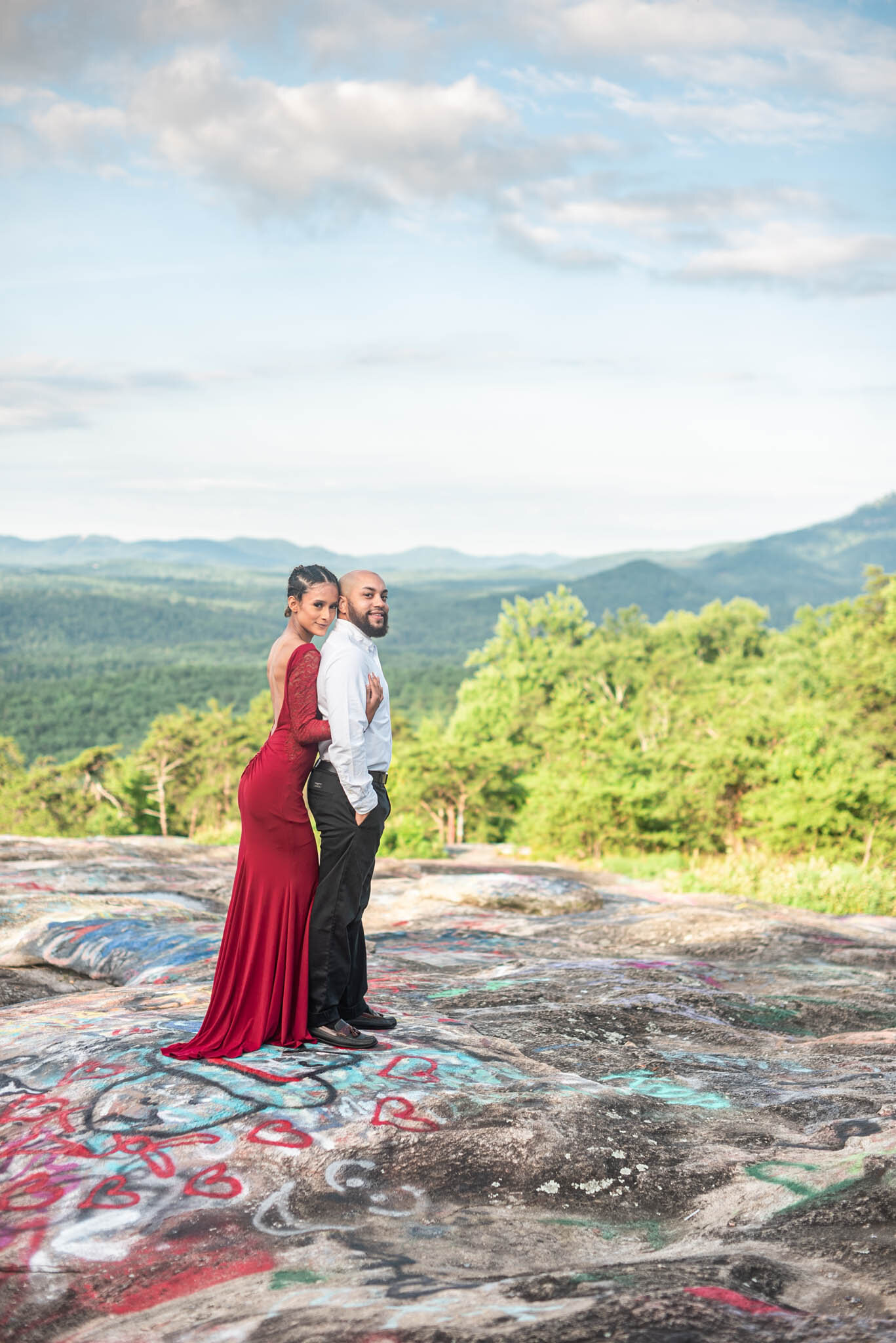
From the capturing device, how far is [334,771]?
4.75 m

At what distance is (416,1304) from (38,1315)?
1.11 m

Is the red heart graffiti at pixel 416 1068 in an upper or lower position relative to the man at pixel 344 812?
lower

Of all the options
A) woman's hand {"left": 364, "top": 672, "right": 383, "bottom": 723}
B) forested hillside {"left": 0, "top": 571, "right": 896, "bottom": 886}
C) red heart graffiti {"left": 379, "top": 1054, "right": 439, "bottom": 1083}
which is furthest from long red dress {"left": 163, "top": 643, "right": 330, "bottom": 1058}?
forested hillside {"left": 0, "top": 571, "right": 896, "bottom": 886}

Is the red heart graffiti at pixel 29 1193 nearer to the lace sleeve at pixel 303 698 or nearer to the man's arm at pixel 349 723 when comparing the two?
the man's arm at pixel 349 723

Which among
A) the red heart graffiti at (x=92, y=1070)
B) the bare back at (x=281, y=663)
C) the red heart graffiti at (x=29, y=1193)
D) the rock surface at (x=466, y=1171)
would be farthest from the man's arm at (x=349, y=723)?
the red heart graffiti at (x=29, y=1193)

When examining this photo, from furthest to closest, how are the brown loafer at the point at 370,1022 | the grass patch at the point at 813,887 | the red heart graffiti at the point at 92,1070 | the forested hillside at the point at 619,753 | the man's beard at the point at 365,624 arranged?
the forested hillside at the point at 619,753 < the grass patch at the point at 813,887 < the brown loafer at the point at 370,1022 < the man's beard at the point at 365,624 < the red heart graffiti at the point at 92,1070

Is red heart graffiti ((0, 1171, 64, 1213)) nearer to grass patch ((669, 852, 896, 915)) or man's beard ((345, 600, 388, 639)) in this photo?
man's beard ((345, 600, 388, 639))

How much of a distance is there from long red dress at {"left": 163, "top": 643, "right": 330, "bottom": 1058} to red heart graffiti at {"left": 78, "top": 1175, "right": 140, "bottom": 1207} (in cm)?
111

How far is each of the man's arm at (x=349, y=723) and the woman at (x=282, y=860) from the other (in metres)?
0.10

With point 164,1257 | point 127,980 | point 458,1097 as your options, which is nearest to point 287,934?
point 458,1097

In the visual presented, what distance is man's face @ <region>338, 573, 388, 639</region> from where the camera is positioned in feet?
15.7

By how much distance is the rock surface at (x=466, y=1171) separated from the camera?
8.94 feet

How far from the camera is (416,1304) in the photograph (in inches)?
106

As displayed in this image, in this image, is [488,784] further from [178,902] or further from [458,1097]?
[458,1097]
